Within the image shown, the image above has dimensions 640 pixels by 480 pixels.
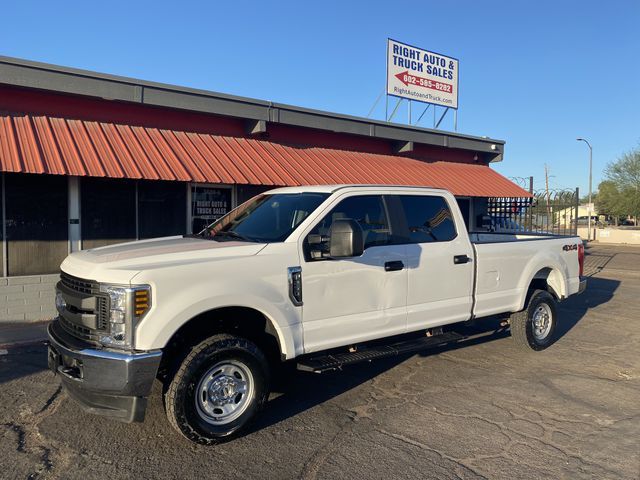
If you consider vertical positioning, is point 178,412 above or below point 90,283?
below

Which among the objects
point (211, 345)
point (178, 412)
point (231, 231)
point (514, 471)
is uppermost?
point (231, 231)

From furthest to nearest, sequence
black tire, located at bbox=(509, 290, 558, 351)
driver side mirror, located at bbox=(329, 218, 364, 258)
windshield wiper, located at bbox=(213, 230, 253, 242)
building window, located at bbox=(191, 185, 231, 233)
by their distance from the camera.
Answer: building window, located at bbox=(191, 185, 231, 233)
black tire, located at bbox=(509, 290, 558, 351)
windshield wiper, located at bbox=(213, 230, 253, 242)
driver side mirror, located at bbox=(329, 218, 364, 258)

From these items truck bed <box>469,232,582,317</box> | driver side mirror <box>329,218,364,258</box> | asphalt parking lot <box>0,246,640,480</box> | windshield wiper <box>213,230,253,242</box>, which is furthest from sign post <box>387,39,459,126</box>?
driver side mirror <box>329,218,364,258</box>

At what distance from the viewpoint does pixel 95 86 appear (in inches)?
356

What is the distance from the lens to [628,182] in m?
48.0

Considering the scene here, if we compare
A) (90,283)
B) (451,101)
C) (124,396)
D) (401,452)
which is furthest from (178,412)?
(451,101)

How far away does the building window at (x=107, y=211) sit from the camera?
9133 mm

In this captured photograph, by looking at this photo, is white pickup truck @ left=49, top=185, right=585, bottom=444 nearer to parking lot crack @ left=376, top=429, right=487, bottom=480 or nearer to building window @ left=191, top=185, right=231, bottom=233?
parking lot crack @ left=376, top=429, right=487, bottom=480

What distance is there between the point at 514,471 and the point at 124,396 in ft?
9.22

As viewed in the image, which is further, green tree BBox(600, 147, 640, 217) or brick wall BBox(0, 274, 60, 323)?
green tree BBox(600, 147, 640, 217)

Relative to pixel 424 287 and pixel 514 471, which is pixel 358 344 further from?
pixel 514 471

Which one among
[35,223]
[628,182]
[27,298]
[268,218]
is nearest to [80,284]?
[268,218]

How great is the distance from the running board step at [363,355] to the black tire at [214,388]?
441 mm

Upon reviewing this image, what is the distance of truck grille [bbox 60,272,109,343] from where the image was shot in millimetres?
3750
